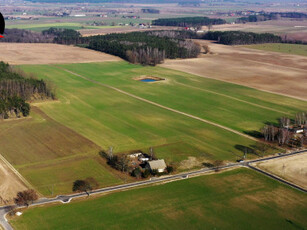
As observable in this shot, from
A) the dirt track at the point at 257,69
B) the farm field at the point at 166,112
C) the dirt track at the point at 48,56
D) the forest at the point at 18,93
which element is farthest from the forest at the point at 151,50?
the forest at the point at 18,93

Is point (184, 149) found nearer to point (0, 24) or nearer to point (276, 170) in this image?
point (276, 170)

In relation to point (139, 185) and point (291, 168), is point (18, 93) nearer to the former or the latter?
point (139, 185)

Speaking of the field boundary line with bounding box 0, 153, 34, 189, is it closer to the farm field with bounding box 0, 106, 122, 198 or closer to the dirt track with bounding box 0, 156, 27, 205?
the dirt track with bounding box 0, 156, 27, 205

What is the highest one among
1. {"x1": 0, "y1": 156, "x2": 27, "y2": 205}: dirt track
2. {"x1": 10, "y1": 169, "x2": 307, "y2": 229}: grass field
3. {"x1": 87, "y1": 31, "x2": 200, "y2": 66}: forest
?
{"x1": 87, "y1": 31, "x2": 200, "y2": 66}: forest

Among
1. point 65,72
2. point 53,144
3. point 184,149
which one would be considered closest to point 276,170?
point 184,149

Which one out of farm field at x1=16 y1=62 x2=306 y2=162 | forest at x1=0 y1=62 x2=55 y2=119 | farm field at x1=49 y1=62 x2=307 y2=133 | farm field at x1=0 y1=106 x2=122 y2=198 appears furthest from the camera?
farm field at x1=49 y1=62 x2=307 y2=133

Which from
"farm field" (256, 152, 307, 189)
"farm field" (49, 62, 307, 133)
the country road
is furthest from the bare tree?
"farm field" (49, 62, 307, 133)

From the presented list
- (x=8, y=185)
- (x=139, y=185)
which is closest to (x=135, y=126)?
(x=139, y=185)

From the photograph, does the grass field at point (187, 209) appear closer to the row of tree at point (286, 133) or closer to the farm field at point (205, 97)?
the row of tree at point (286, 133)
